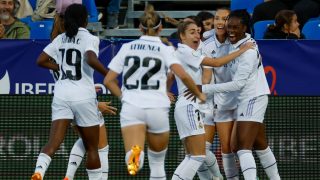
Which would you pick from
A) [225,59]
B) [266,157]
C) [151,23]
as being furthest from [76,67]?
[266,157]

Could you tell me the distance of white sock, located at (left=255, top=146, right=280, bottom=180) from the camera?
12.1m

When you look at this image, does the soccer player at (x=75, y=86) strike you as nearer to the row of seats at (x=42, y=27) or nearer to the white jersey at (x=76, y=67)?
the white jersey at (x=76, y=67)

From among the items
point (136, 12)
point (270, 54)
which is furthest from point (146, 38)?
point (136, 12)

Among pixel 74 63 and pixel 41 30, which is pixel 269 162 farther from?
pixel 41 30

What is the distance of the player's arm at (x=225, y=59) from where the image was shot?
11391mm

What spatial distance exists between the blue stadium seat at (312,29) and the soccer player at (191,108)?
13.8 ft

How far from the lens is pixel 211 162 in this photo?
12.4 meters

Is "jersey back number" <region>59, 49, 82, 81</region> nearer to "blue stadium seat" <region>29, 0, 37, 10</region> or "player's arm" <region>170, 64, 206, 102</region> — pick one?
"player's arm" <region>170, 64, 206, 102</region>

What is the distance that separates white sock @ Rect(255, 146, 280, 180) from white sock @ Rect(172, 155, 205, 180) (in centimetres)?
91

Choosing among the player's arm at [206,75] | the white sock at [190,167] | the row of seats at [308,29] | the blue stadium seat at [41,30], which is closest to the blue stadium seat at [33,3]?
the blue stadium seat at [41,30]

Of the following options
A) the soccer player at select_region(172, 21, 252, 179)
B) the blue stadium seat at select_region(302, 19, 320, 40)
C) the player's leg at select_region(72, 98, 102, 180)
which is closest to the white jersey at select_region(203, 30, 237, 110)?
the soccer player at select_region(172, 21, 252, 179)

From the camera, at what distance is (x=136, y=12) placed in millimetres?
17859

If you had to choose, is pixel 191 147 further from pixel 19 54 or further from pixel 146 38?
pixel 19 54

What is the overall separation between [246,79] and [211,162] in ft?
3.77
